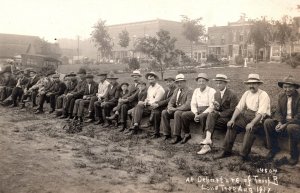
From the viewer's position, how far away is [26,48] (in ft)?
137

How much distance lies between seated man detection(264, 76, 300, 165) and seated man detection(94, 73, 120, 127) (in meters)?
4.25

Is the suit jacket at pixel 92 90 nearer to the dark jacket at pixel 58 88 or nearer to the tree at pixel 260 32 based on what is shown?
the dark jacket at pixel 58 88

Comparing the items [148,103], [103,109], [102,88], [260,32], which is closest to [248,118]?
[148,103]

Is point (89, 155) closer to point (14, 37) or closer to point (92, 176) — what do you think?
point (92, 176)

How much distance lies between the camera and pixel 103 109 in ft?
29.1

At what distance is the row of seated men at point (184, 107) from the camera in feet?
18.2

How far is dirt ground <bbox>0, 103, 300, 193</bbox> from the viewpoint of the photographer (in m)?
4.38

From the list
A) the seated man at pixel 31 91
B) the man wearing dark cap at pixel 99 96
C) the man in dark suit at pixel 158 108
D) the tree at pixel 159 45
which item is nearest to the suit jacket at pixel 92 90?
the man wearing dark cap at pixel 99 96

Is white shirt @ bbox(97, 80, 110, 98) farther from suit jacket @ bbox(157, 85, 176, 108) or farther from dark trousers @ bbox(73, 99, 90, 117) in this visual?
suit jacket @ bbox(157, 85, 176, 108)

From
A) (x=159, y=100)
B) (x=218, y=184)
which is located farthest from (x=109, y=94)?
(x=218, y=184)

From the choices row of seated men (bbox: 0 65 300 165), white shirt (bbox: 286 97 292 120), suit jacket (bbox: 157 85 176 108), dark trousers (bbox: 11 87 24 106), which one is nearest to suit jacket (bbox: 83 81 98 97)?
row of seated men (bbox: 0 65 300 165)

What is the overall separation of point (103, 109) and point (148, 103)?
59.7 inches

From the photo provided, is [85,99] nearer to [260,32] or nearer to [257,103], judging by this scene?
[257,103]

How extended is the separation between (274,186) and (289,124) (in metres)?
1.18
